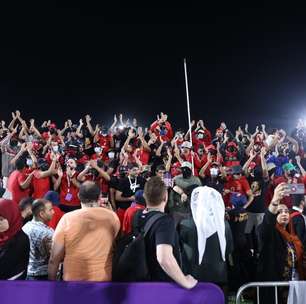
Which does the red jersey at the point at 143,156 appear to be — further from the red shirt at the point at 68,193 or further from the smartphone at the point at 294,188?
the smartphone at the point at 294,188

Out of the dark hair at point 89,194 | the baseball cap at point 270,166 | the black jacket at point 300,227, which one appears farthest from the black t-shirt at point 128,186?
the dark hair at point 89,194

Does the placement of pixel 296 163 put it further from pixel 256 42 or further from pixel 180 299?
pixel 256 42

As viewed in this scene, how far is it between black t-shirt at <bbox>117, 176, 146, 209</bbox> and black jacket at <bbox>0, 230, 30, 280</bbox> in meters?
4.52

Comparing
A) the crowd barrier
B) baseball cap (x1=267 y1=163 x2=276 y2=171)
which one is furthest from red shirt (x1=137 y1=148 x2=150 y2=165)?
the crowd barrier

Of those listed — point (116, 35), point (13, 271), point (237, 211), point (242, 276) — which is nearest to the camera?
point (13, 271)

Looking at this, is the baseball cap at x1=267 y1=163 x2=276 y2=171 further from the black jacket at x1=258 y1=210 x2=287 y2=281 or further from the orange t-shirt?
the orange t-shirt

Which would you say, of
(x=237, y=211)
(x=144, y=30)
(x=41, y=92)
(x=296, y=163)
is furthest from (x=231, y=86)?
(x=237, y=211)

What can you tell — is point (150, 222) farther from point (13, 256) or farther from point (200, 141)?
point (200, 141)

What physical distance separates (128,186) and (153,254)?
4.80 metres

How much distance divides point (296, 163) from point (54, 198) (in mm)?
6664

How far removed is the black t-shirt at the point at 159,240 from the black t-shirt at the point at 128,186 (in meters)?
4.59

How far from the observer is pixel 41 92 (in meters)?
27.9

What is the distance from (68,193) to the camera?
845cm

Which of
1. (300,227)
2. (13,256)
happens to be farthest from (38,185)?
(300,227)
